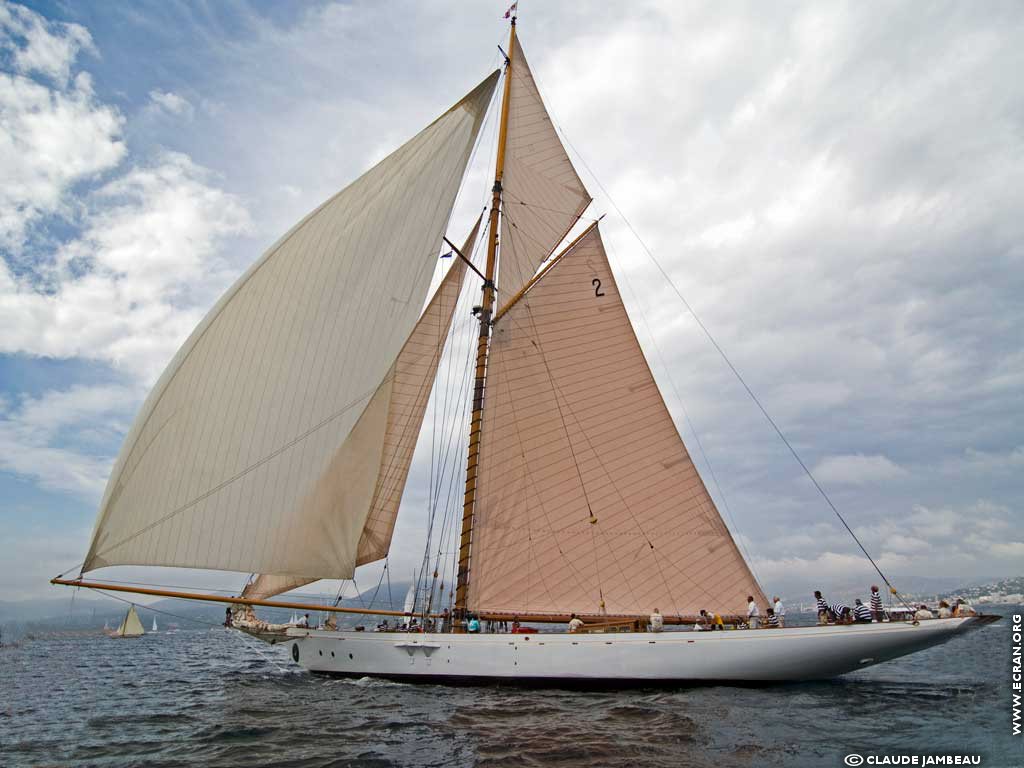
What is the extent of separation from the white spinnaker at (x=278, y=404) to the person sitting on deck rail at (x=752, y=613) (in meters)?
11.9

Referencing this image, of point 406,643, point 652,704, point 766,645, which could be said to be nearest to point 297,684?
point 406,643

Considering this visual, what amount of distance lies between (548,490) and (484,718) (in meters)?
7.56

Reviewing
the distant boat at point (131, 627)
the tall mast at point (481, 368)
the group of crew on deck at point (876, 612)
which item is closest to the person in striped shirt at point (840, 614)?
the group of crew on deck at point (876, 612)

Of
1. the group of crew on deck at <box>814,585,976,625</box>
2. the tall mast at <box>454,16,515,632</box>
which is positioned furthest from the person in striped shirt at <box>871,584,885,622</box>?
the tall mast at <box>454,16,515,632</box>

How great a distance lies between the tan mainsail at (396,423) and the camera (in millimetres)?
17938

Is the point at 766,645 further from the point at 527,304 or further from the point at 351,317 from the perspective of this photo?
the point at 351,317

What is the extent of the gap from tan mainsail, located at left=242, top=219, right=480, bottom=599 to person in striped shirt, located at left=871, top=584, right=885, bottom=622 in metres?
14.8

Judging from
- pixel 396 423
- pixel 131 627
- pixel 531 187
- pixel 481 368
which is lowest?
pixel 131 627

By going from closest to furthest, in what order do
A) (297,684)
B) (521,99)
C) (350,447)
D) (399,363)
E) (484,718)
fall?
(484,718) → (350,447) → (297,684) → (399,363) → (521,99)

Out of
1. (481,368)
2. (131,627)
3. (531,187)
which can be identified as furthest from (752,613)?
(131,627)

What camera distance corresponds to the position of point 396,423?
21266 mm

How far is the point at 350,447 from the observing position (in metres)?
16.9

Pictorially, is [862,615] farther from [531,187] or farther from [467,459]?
[531,187]

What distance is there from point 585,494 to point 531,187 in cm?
1282
